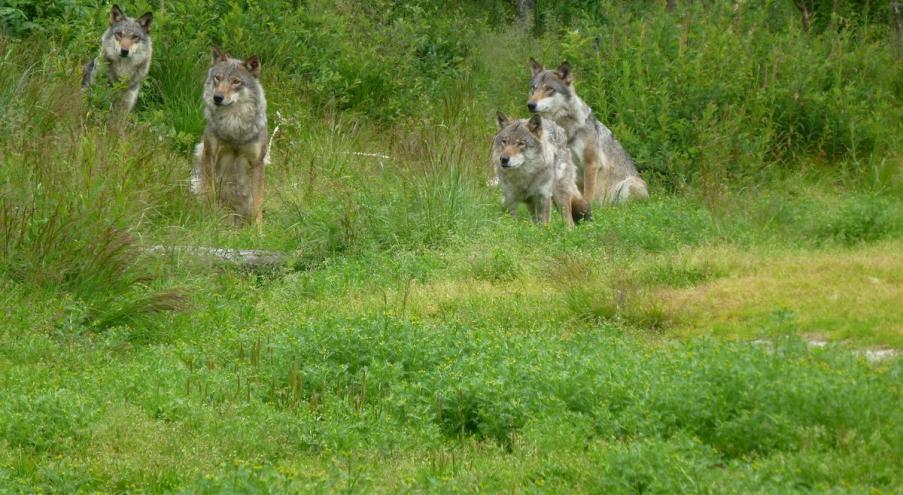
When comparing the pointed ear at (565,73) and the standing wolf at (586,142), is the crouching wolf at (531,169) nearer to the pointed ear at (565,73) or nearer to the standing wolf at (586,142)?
the standing wolf at (586,142)

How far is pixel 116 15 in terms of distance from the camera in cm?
1484

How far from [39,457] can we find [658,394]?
2.93m

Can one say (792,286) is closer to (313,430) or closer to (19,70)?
(313,430)

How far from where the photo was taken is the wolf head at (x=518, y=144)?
1248 centimetres

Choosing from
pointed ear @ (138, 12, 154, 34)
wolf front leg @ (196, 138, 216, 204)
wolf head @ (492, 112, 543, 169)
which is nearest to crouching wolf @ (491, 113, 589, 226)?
wolf head @ (492, 112, 543, 169)

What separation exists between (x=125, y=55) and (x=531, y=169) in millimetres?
5149

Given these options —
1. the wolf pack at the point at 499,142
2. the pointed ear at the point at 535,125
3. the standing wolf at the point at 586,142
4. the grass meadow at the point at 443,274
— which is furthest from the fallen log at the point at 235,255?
the standing wolf at the point at 586,142

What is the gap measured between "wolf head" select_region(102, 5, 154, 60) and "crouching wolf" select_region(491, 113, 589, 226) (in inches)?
177

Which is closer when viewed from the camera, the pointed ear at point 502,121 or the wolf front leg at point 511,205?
the wolf front leg at point 511,205

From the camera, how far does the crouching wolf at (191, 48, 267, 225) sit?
13.3 metres

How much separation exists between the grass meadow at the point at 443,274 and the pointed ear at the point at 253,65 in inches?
43.8

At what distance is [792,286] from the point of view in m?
9.11

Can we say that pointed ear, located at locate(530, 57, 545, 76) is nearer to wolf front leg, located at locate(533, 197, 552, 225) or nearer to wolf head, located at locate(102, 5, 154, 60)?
wolf front leg, located at locate(533, 197, 552, 225)

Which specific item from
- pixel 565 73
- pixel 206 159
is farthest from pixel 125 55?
pixel 565 73
